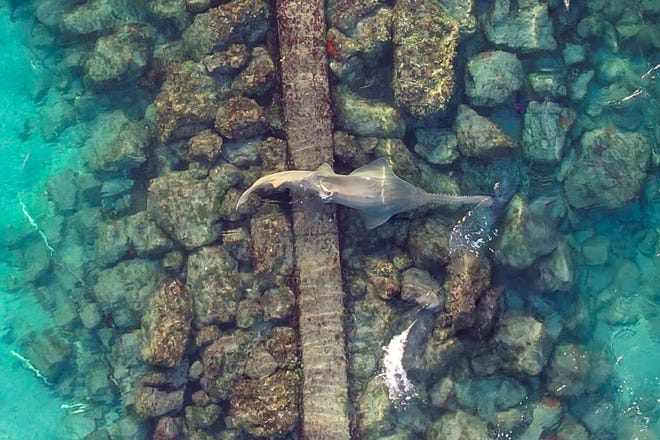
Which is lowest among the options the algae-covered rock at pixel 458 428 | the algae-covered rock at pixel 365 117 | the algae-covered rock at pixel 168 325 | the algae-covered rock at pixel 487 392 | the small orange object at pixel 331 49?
the algae-covered rock at pixel 458 428

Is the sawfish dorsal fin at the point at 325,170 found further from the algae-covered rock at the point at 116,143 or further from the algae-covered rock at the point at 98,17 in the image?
the algae-covered rock at the point at 98,17

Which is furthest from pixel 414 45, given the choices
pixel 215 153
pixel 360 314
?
pixel 360 314

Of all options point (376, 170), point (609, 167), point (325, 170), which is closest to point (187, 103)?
point (325, 170)

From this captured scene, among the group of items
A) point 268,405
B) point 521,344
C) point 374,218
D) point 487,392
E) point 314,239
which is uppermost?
point 374,218

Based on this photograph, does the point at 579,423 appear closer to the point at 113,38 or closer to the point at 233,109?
the point at 233,109

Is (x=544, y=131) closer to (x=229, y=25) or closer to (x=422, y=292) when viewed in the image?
(x=422, y=292)

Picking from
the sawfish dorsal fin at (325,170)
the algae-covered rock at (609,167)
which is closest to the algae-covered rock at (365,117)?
the sawfish dorsal fin at (325,170)

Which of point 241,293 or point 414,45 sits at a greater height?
point 414,45
